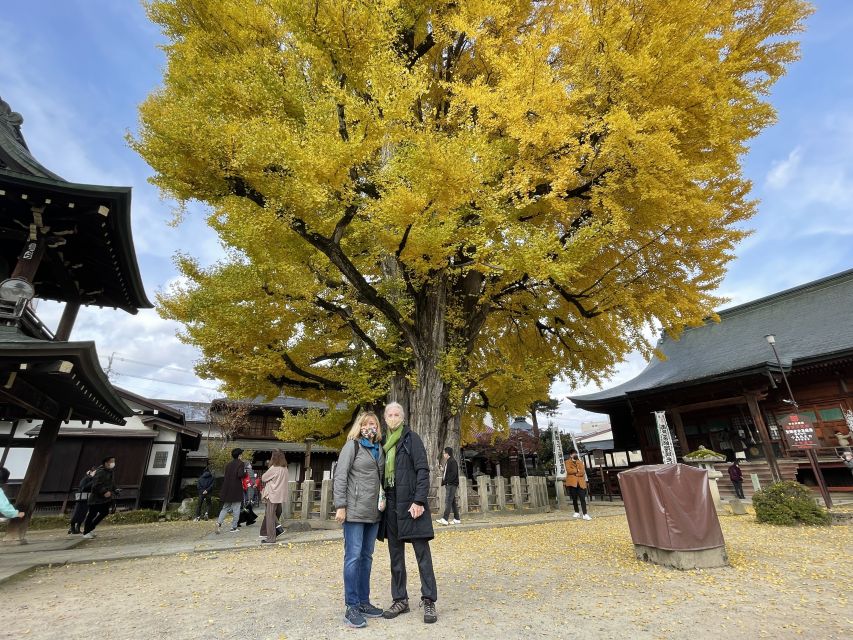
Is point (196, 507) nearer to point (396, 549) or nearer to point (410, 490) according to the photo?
point (396, 549)

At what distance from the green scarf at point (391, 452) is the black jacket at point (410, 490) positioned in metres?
0.03

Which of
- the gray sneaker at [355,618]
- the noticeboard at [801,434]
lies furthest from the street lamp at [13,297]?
the noticeboard at [801,434]

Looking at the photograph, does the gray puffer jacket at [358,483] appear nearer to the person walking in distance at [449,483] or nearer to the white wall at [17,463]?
the person walking in distance at [449,483]

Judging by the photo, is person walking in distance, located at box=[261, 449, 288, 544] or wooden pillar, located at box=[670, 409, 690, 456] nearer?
person walking in distance, located at box=[261, 449, 288, 544]

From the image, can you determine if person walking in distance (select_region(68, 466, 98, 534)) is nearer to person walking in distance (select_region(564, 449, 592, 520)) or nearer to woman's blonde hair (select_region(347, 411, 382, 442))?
woman's blonde hair (select_region(347, 411, 382, 442))

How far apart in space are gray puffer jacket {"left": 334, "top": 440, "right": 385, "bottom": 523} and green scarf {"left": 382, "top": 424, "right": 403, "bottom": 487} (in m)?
0.05

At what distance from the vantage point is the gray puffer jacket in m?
3.05

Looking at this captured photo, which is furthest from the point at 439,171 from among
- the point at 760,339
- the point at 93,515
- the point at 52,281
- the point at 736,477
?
the point at 760,339

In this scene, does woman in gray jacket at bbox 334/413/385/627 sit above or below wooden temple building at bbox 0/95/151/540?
below

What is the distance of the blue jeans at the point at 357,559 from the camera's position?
2.92 m

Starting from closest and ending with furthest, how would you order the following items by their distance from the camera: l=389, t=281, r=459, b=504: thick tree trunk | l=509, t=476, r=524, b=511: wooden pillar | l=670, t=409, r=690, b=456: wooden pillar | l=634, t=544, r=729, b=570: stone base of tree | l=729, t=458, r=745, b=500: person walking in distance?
l=634, t=544, r=729, b=570: stone base of tree < l=389, t=281, r=459, b=504: thick tree trunk < l=509, t=476, r=524, b=511: wooden pillar < l=729, t=458, r=745, b=500: person walking in distance < l=670, t=409, r=690, b=456: wooden pillar

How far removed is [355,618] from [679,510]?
355 centimetres

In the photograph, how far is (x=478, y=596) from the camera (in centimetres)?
346

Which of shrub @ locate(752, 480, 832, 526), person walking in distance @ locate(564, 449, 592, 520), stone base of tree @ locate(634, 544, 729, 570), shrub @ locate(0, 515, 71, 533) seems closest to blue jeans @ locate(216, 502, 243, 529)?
person walking in distance @ locate(564, 449, 592, 520)
